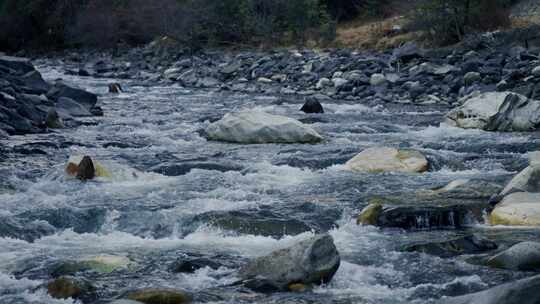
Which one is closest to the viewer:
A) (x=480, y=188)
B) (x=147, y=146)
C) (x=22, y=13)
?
(x=480, y=188)

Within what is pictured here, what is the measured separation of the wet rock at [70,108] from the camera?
46.9 ft

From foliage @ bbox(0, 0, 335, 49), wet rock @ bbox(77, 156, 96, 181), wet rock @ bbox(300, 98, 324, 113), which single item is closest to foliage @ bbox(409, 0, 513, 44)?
foliage @ bbox(0, 0, 335, 49)

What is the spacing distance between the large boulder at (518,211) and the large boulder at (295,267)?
1.97m

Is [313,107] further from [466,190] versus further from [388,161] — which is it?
[466,190]

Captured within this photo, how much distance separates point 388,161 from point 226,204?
2373mm

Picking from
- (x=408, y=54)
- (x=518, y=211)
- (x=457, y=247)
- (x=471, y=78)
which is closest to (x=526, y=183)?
(x=518, y=211)

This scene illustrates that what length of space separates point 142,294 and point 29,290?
2.64 feet

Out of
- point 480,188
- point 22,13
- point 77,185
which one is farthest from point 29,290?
point 22,13

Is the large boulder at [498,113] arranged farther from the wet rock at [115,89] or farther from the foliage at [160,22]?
the foliage at [160,22]

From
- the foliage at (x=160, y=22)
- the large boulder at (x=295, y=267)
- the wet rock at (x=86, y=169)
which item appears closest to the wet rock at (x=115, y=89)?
the foliage at (x=160, y=22)

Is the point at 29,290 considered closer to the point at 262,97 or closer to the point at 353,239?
the point at 353,239

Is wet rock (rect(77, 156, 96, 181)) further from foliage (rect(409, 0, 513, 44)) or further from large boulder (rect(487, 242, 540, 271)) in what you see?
foliage (rect(409, 0, 513, 44))

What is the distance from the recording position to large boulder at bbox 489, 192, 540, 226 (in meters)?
6.88

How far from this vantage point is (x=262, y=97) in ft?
57.3
